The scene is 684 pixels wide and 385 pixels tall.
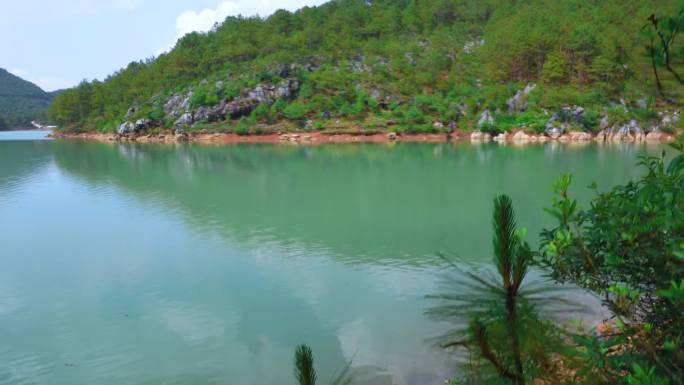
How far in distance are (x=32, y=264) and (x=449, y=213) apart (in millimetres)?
10777

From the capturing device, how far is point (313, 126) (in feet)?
182

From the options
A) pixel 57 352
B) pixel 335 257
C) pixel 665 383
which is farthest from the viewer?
pixel 335 257

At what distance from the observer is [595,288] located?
2473 mm

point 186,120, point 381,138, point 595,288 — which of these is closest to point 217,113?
point 186,120

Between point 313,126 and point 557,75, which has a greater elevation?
point 557,75

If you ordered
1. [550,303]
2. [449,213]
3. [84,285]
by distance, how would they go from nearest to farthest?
[550,303]
[84,285]
[449,213]

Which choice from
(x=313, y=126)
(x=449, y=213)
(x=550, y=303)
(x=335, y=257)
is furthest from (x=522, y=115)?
(x=550, y=303)

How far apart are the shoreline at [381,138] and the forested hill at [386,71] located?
176 centimetres

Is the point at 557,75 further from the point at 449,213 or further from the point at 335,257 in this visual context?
the point at 335,257

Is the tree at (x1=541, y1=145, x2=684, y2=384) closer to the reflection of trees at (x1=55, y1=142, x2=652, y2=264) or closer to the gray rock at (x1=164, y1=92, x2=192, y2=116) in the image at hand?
the reflection of trees at (x1=55, y1=142, x2=652, y2=264)

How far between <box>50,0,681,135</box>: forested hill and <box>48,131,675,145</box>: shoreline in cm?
176

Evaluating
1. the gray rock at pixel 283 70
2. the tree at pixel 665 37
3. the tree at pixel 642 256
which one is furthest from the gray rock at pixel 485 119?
the tree at pixel 665 37

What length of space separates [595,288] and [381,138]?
48.3 metres

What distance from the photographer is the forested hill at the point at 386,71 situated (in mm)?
52125
